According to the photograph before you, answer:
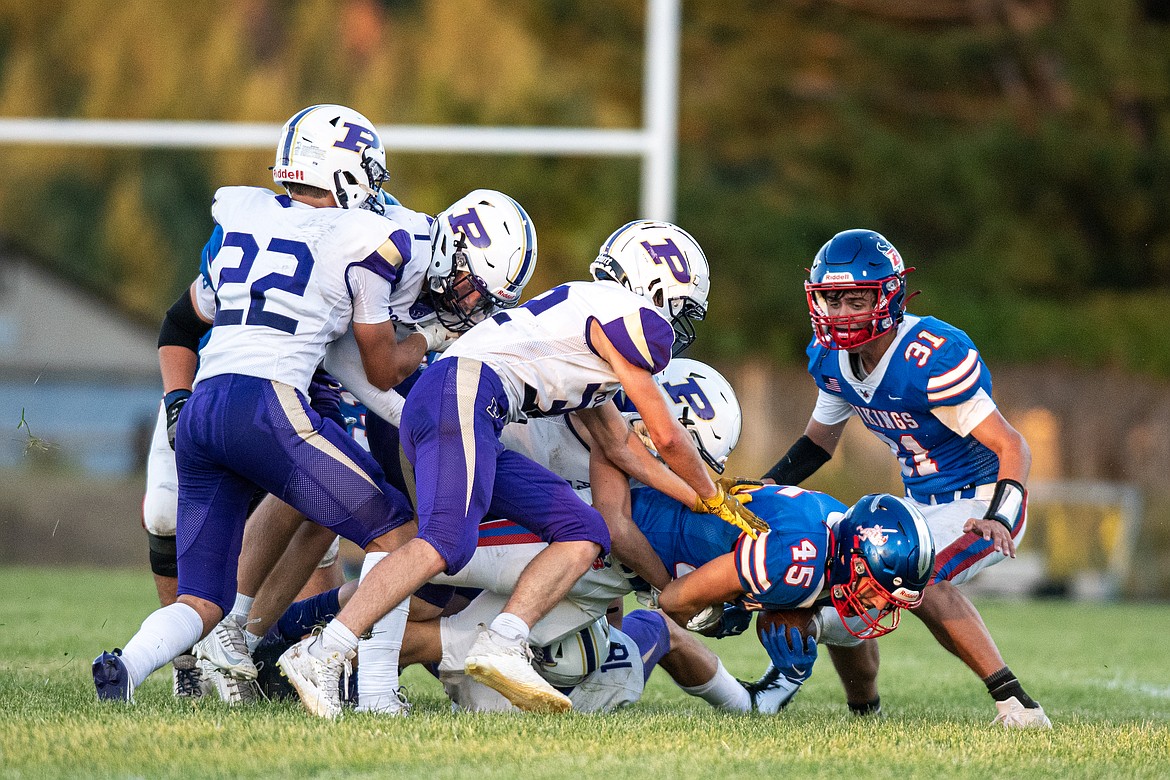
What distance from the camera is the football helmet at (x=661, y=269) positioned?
489cm

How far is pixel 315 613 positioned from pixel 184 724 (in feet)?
3.26

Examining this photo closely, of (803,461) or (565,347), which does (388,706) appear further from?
(803,461)

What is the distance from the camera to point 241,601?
15.6 feet

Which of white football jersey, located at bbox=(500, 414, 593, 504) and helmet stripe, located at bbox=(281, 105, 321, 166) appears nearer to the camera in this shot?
helmet stripe, located at bbox=(281, 105, 321, 166)

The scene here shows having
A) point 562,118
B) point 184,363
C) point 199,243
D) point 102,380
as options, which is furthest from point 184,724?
point 199,243

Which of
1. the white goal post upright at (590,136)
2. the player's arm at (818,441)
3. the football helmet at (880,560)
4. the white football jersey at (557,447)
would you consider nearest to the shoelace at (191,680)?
the white football jersey at (557,447)

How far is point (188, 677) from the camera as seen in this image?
15.3 feet

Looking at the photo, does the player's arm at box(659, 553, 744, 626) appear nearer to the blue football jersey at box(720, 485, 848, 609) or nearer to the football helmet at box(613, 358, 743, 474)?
the blue football jersey at box(720, 485, 848, 609)

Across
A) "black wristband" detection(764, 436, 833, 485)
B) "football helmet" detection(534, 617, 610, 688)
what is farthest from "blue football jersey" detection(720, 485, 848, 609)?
"black wristband" detection(764, 436, 833, 485)

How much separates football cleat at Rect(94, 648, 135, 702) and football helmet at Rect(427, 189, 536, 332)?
5.22ft

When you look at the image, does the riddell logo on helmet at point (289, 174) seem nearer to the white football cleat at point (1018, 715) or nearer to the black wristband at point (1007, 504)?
the black wristband at point (1007, 504)

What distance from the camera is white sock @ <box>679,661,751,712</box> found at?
4.94 metres

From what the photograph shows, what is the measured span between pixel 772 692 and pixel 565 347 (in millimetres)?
1468

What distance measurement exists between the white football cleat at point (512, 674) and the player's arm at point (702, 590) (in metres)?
0.47
